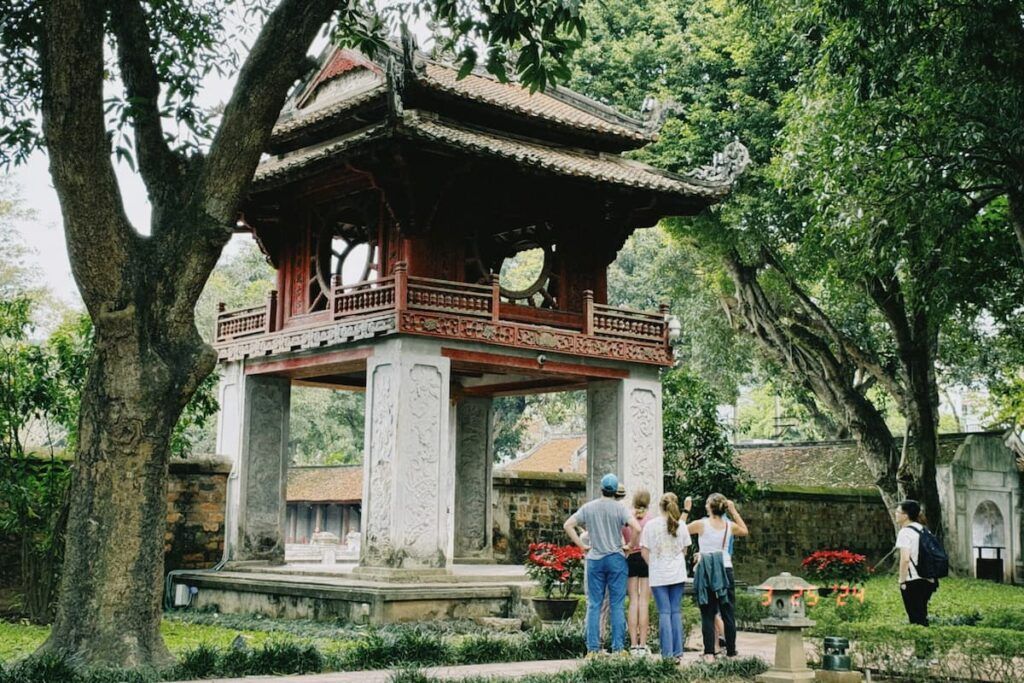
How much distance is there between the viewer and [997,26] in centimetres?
1359

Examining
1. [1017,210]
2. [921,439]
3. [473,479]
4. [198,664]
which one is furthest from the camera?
[921,439]

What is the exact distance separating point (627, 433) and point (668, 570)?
7366mm

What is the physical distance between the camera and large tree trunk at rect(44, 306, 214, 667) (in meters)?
9.61

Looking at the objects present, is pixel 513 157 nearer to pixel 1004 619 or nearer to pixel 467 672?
pixel 467 672

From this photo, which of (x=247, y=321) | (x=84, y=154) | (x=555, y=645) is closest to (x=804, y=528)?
(x=247, y=321)

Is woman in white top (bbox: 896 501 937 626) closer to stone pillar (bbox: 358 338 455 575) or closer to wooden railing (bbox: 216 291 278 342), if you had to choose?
stone pillar (bbox: 358 338 455 575)

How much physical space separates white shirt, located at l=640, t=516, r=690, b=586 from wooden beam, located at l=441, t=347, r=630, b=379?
6.00 meters

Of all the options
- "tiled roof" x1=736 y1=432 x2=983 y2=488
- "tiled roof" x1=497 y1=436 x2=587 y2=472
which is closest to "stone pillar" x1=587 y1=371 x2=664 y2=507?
"tiled roof" x1=736 y1=432 x2=983 y2=488

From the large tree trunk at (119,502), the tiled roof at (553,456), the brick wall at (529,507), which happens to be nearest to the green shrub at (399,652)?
the large tree trunk at (119,502)

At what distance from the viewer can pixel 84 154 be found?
9711 millimetres

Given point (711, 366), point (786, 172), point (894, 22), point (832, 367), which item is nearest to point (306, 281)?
point (786, 172)

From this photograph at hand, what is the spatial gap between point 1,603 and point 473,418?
847 centimetres

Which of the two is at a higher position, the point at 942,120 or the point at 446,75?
the point at 446,75

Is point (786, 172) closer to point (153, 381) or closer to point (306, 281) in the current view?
point (306, 281)
